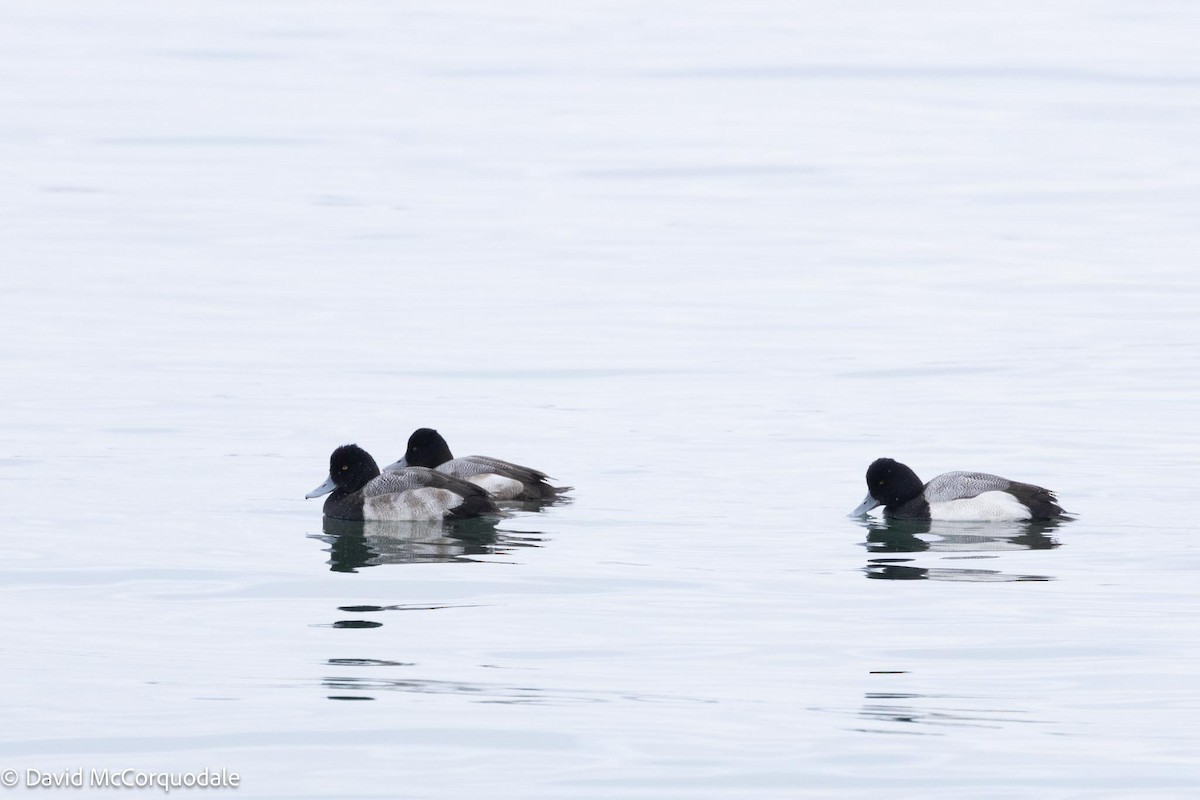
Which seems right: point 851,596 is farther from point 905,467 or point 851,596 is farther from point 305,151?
point 305,151

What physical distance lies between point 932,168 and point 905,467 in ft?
81.0

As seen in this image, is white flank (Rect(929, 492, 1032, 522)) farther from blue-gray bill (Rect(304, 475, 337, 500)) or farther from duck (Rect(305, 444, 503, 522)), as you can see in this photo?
blue-gray bill (Rect(304, 475, 337, 500))

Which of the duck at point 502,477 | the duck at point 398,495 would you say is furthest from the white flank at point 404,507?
the duck at point 502,477

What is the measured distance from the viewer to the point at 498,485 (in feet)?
54.3

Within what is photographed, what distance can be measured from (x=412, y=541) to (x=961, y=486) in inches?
151

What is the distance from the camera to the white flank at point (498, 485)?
16.5 meters

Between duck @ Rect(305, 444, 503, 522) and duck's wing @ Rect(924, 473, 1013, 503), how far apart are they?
10.1ft

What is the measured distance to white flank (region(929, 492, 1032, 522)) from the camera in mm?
15469

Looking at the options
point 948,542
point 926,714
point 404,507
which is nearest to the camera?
point 926,714

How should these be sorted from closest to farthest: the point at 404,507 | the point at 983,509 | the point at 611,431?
the point at 983,509
the point at 404,507
the point at 611,431

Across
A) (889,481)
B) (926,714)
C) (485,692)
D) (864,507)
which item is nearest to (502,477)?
(864,507)

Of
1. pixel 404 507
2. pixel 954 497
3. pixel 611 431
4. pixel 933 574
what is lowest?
pixel 933 574

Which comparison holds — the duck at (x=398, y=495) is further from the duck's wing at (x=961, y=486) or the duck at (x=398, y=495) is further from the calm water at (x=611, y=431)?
the duck's wing at (x=961, y=486)

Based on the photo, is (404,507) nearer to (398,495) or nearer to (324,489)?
(398,495)
